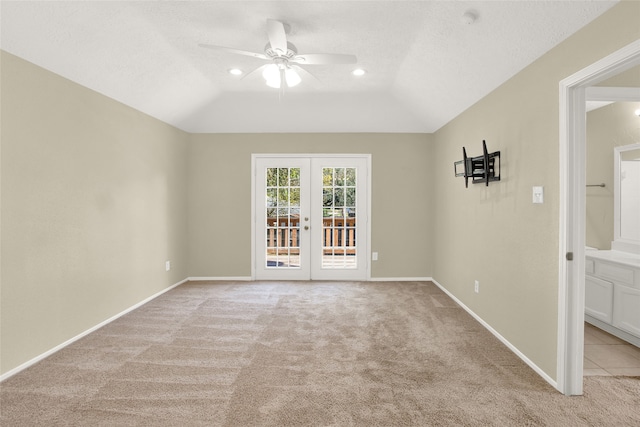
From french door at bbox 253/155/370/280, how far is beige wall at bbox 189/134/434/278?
0.51 feet

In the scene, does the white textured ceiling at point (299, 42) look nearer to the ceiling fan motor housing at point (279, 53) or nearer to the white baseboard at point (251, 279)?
the ceiling fan motor housing at point (279, 53)

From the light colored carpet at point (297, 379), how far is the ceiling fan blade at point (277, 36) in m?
2.42

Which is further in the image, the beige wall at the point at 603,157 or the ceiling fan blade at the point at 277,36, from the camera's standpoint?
the beige wall at the point at 603,157

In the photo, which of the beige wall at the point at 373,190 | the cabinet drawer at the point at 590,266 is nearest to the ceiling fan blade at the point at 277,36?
the beige wall at the point at 373,190

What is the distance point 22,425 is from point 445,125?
194 inches

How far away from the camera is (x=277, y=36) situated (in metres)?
2.34

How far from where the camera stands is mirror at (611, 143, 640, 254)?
3.30 m

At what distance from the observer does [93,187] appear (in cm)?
→ 317

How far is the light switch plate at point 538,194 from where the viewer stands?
7.75 ft

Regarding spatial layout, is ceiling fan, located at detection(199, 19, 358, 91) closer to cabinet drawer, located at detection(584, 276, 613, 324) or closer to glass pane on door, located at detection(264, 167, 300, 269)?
glass pane on door, located at detection(264, 167, 300, 269)

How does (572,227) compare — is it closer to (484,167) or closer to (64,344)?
(484,167)

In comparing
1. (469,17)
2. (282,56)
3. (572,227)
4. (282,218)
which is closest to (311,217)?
(282,218)

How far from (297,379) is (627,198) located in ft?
12.3

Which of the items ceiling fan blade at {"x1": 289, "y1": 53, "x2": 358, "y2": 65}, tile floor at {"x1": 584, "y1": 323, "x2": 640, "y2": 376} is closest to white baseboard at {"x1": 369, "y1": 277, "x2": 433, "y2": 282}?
tile floor at {"x1": 584, "y1": 323, "x2": 640, "y2": 376}
